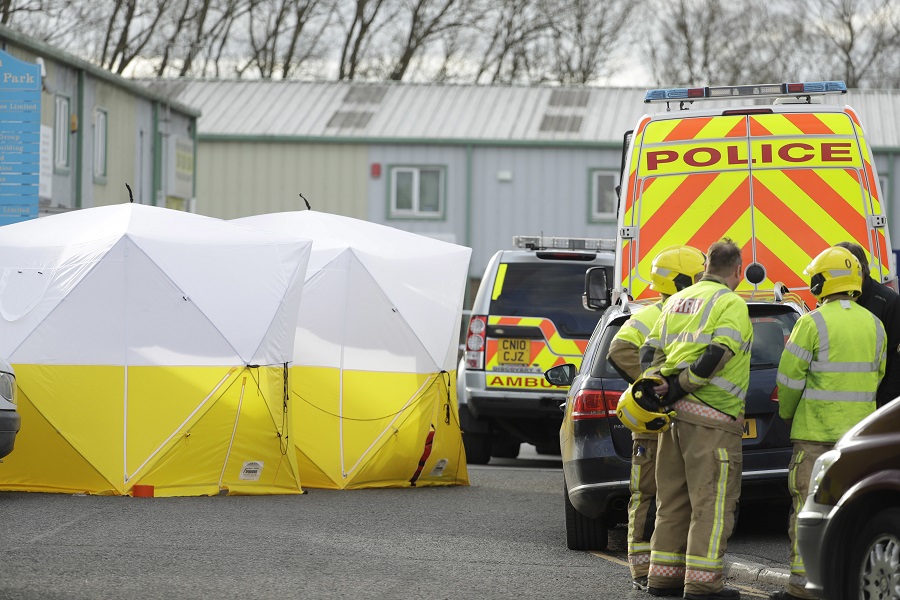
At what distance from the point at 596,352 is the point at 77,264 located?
4644 mm

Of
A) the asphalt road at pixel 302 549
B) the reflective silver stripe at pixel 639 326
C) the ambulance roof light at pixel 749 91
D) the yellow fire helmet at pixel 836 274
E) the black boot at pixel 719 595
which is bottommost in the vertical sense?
the asphalt road at pixel 302 549

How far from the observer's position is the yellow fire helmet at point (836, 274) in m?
7.34

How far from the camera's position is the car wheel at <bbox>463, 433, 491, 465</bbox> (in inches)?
573

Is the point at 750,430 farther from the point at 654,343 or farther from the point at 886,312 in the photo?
the point at 654,343

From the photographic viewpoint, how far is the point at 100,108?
79.5ft

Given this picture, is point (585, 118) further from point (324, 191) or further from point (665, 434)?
point (665, 434)

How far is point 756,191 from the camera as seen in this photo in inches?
445

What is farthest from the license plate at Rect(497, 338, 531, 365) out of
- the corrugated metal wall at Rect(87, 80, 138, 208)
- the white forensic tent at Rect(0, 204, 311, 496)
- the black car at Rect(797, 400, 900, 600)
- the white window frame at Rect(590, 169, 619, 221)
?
the white window frame at Rect(590, 169, 619, 221)

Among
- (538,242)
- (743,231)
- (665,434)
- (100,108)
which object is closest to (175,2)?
(100,108)

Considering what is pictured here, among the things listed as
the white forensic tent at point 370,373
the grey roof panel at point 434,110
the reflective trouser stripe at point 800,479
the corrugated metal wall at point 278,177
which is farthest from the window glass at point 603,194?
the reflective trouser stripe at point 800,479

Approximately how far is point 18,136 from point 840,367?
13.3m

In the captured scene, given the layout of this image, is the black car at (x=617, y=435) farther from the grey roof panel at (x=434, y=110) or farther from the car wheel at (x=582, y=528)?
the grey roof panel at (x=434, y=110)

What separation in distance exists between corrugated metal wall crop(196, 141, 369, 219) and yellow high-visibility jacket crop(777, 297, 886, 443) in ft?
82.4

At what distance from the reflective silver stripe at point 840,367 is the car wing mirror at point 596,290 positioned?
17.5ft
